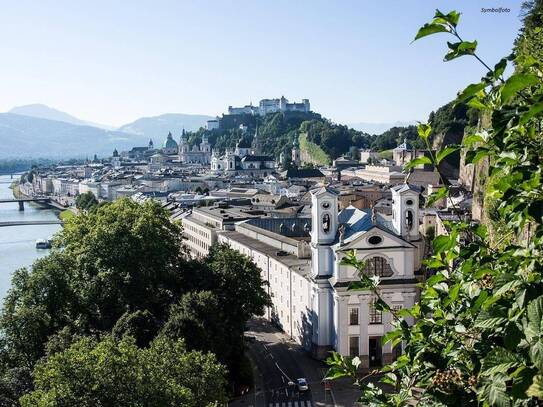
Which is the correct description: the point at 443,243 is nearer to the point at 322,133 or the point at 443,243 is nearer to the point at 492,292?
the point at 492,292

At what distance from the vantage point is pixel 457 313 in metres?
4.26

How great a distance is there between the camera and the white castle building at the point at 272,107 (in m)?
169

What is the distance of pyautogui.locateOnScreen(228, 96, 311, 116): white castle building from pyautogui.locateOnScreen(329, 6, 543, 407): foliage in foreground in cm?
16545

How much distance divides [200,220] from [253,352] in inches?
1001

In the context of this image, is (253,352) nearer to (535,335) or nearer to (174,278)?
(174,278)

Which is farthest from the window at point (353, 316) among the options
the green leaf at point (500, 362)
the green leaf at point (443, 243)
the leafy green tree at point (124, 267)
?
the green leaf at point (500, 362)

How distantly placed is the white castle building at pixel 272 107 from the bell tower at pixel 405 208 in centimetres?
14141

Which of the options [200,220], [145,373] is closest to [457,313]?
[145,373]

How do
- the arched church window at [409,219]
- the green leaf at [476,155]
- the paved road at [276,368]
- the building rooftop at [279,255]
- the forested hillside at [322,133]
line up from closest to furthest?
the green leaf at [476,155]
the paved road at [276,368]
the arched church window at [409,219]
the building rooftop at [279,255]
the forested hillside at [322,133]

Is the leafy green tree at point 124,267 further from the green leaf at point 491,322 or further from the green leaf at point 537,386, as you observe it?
the green leaf at point 537,386

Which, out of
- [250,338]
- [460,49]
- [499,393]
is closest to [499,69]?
[460,49]

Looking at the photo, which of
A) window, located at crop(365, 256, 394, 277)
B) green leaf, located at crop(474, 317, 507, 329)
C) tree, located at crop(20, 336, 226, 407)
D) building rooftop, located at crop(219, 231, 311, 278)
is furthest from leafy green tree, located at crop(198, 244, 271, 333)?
green leaf, located at crop(474, 317, 507, 329)

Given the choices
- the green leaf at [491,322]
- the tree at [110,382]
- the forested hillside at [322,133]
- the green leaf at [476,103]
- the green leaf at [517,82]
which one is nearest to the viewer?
the green leaf at [517,82]

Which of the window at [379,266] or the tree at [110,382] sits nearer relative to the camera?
the tree at [110,382]
